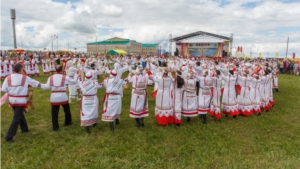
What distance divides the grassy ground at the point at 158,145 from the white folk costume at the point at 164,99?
0.93 feet

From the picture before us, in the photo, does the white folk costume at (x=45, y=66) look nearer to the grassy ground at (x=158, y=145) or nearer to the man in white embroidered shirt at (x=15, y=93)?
the grassy ground at (x=158, y=145)

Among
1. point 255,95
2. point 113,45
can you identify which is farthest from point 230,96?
point 113,45

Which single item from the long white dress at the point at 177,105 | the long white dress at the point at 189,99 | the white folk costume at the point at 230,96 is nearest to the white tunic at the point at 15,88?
the long white dress at the point at 177,105

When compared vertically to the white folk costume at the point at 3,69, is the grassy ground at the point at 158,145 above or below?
below

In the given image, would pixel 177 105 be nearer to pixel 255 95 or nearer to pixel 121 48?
pixel 255 95

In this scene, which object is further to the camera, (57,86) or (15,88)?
(57,86)

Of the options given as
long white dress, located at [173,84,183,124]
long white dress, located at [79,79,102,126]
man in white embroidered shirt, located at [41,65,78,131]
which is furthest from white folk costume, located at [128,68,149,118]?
man in white embroidered shirt, located at [41,65,78,131]

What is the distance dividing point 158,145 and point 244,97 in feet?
13.0

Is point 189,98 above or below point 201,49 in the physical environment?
below

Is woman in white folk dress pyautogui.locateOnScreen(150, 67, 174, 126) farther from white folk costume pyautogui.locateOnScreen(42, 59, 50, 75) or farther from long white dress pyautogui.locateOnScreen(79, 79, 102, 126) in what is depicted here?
white folk costume pyautogui.locateOnScreen(42, 59, 50, 75)

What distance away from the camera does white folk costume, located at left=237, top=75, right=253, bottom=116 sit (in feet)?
25.3

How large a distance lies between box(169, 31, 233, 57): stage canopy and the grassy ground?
28968 millimetres

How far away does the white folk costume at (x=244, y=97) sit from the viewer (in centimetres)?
772

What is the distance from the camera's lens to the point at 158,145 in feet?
17.5
